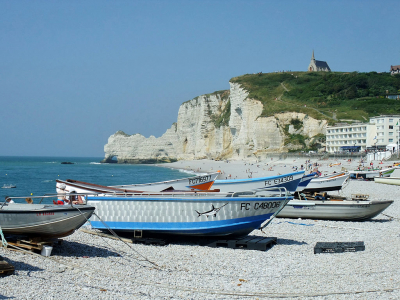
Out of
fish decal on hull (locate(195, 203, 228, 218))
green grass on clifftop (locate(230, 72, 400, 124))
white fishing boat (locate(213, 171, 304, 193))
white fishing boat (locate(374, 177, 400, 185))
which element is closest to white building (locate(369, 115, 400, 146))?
green grass on clifftop (locate(230, 72, 400, 124))

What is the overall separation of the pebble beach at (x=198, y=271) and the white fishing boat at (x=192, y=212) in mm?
629

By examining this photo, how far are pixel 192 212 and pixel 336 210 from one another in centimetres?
752

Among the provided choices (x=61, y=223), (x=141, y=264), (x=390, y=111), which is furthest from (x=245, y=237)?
(x=390, y=111)

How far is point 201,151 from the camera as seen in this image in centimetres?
11138

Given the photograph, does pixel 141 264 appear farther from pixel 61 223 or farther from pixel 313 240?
pixel 313 240

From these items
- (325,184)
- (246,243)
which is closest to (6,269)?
(246,243)

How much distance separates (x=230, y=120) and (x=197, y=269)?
8536 cm

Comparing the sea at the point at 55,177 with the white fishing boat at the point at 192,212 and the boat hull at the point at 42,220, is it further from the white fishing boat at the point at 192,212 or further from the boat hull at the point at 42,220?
the boat hull at the point at 42,220

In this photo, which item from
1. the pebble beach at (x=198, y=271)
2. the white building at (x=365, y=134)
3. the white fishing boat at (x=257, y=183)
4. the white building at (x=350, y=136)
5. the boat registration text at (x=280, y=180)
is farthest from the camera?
A: the white building at (x=350, y=136)

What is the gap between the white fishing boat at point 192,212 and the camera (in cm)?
1189

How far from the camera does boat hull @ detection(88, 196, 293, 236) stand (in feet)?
39.0

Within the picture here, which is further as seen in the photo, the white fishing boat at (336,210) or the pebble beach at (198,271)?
the white fishing boat at (336,210)

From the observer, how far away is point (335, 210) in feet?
54.4

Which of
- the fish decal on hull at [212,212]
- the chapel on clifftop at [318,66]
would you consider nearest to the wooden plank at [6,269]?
the fish decal on hull at [212,212]
